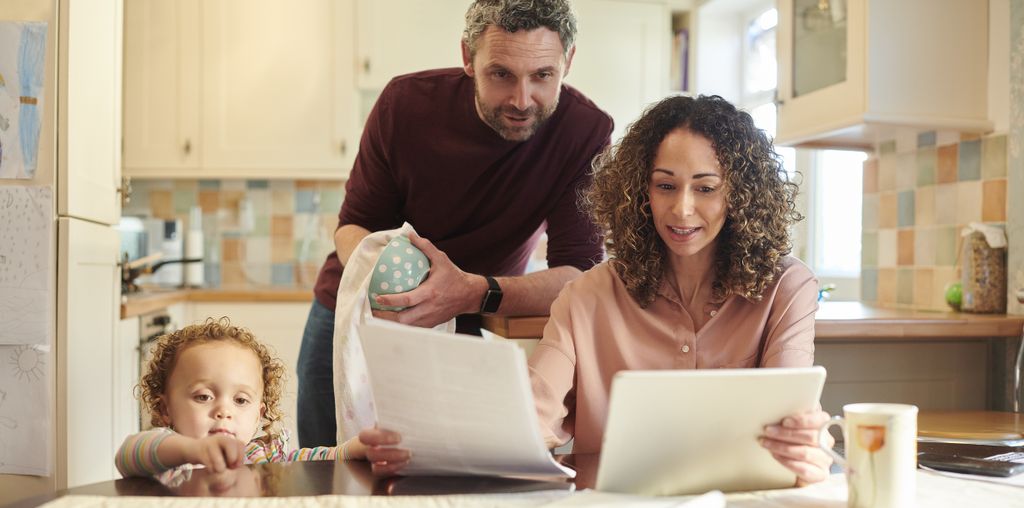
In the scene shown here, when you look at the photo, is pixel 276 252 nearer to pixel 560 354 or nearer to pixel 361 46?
pixel 361 46

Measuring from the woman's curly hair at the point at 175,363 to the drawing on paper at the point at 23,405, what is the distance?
66 cm

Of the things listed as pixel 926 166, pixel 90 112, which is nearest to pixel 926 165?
pixel 926 166

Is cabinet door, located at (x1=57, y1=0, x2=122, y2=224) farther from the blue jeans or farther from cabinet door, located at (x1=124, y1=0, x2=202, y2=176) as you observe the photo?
cabinet door, located at (x1=124, y1=0, x2=202, y2=176)

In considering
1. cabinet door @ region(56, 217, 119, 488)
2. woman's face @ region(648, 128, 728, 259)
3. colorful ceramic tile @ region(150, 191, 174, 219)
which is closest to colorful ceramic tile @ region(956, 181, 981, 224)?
woman's face @ region(648, 128, 728, 259)

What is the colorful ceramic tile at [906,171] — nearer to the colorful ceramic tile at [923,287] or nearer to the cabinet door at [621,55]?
the colorful ceramic tile at [923,287]

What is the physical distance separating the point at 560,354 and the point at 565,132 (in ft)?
1.96

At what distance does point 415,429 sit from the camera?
0.95 metres

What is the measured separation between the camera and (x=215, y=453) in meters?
1.03

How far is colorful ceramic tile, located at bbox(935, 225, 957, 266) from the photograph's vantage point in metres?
2.19

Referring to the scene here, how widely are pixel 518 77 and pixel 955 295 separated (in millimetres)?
1199

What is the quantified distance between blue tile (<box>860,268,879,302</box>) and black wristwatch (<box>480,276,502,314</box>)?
1366 millimetres

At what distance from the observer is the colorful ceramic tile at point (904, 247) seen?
2.37 m

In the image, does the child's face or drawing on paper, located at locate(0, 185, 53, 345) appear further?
drawing on paper, located at locate(0, 185, 53, 345)

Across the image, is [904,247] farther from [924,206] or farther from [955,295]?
[955,295]
